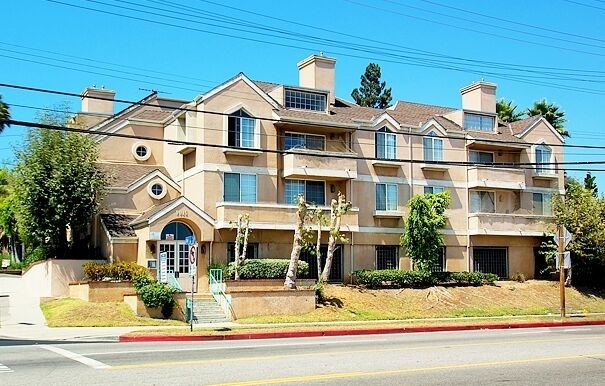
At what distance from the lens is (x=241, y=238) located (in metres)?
34.2

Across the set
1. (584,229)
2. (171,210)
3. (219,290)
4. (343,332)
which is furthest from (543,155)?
(343,332)

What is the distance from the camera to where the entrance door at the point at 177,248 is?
33.1 m

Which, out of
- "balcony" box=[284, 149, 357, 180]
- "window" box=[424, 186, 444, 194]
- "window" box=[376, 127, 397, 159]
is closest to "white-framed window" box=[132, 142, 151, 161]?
"balcony" box=[284, 149, 357, 180]

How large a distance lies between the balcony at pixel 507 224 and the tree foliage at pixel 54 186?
20.6m

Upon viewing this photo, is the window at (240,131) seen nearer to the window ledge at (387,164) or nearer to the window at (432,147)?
the window ledge at (387,164)

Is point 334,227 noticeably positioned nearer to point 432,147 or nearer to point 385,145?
point 385,145

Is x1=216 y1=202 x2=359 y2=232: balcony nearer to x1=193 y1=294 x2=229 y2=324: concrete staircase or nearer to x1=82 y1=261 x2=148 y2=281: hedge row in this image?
x1=193 y1=294 x2=229 y2=324: concrete staircase

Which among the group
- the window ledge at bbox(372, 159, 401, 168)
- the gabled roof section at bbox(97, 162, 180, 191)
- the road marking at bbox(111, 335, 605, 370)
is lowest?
the road marking at bbox(111, 335, 605, 370)

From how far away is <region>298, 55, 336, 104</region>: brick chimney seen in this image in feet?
136

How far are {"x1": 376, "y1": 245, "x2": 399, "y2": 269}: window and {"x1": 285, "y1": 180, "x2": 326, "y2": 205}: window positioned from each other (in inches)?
167

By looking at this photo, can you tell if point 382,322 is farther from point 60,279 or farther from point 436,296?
point 60,279

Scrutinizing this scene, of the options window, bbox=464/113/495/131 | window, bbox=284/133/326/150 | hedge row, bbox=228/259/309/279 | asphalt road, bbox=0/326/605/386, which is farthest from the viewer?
window, bbox=464/113/495/131

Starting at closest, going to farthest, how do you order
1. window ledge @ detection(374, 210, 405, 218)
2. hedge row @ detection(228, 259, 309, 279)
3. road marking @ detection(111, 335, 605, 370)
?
road marking @ detection(111, 335, 605, 370) < hedge row @ detection(228, 259, 309, 279) < window ledge @ detection(374, 210, 405, 218)

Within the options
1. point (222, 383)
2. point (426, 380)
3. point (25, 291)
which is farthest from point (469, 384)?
point (25, 291)
